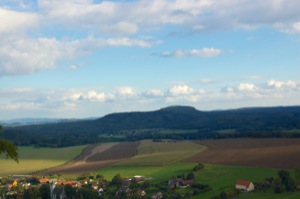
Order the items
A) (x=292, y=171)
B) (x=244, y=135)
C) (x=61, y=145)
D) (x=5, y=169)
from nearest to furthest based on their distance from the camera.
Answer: (x=292, y=171) < (x=5, y=169) < (x=244, y=135) < (x=61, y=145)

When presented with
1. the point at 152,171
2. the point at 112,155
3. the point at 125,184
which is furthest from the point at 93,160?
the point at 125,184

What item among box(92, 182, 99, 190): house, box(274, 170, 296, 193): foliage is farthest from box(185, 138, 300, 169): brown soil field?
box(92, 182, 99, 190): house

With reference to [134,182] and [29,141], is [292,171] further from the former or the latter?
[29,141]

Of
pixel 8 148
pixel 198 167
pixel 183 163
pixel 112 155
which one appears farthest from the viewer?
pixel 112 155

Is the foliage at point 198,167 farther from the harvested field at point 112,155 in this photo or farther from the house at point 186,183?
the harvested field at point 112,155

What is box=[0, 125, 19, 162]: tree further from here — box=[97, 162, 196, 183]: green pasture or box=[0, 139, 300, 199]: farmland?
box=[97, 162, 196, 183]: green pasture

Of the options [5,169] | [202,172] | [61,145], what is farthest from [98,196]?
[61,145]

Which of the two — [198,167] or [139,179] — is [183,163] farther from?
[139,179]
